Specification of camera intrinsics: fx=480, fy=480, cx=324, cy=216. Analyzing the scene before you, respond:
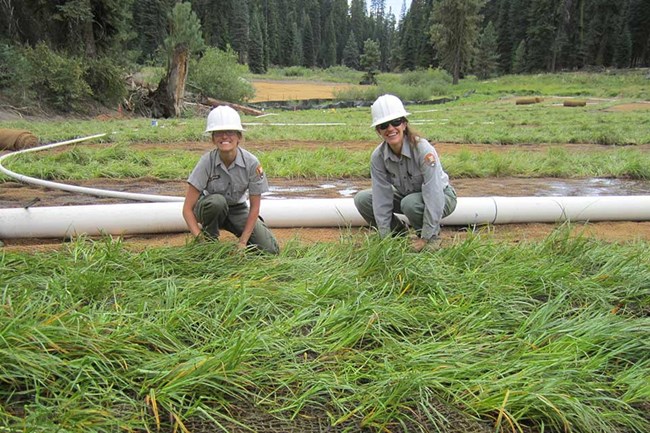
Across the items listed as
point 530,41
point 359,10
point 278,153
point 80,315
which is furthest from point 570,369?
point 359,10

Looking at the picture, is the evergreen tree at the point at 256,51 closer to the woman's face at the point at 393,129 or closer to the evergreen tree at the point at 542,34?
the evergreen tree at the point at 542,34

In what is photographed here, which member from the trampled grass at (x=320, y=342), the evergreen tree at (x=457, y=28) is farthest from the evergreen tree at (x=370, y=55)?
the trampled grass at (x=320, y=342)

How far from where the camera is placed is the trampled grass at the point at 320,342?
5.40 feet

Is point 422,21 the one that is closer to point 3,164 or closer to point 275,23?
point 275,23

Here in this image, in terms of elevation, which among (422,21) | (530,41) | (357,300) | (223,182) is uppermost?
(422,21)

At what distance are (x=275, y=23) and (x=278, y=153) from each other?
7341 centimetres

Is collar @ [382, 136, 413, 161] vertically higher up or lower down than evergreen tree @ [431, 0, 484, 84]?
lower down

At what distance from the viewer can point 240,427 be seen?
1.61m

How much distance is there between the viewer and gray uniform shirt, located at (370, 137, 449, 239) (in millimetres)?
3264

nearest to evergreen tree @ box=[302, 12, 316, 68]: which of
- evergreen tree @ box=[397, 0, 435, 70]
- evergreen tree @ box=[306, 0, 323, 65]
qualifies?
evergreen tree @ box=[306, 0, 323, 65]

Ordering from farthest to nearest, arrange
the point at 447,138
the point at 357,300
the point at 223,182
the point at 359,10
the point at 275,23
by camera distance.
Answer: the point at 359,10 → the point at 275,23 → the point at 447,138 → the point at 223,182 → the point at 357,300

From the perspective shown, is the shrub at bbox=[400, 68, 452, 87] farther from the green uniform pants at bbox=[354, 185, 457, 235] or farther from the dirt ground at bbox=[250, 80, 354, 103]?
the green uniform pants at bbox=[354, 185, 457, 235]

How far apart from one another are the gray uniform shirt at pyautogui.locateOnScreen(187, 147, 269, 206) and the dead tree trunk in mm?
12879

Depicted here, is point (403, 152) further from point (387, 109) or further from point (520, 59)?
point (520, 59)
